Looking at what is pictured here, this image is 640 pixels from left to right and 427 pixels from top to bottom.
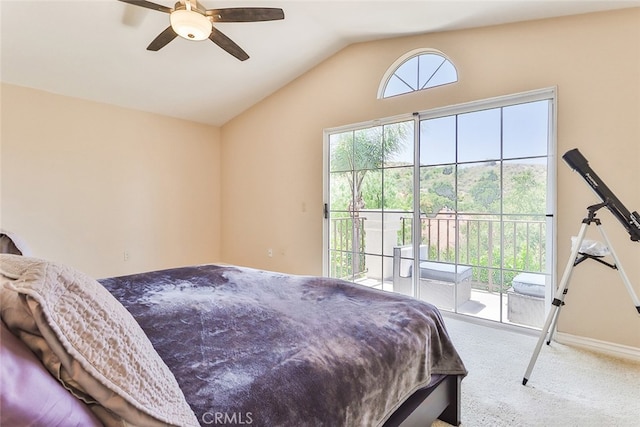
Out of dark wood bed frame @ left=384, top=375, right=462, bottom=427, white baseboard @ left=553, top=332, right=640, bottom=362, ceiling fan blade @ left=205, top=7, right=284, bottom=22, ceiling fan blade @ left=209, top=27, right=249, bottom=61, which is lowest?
white baseboard @ left=553, top=332, right=640, bottom=362

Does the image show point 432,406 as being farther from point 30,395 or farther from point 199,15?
point 199,15

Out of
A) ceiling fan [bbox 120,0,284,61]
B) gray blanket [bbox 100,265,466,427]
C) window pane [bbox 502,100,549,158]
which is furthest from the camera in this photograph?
window pane [bbox 502,100,549,158]

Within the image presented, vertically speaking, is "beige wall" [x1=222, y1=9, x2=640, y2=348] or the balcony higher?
"beige wall" [x1=222, y1=9, x2=640, y2=348]

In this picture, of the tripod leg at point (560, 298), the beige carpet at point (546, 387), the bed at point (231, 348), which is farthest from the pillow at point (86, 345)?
the tripod leg at point (560, 298)

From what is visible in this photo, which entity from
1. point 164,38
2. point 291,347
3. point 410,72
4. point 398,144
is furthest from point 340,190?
point 291,347

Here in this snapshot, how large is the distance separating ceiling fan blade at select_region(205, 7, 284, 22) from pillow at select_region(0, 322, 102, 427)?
7.02 feet

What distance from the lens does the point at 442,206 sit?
10.1 feet

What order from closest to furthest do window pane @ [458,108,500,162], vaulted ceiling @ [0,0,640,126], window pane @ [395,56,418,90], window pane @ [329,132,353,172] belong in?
vaulted ceiling @ [0,0,640,126] → window pane @ [458,108,500,162] → window pane @ [395,56,418,90] → window pane @ [329,132,353,172]

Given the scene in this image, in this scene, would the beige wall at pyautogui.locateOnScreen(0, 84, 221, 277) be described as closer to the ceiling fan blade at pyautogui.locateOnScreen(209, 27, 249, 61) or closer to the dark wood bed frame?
the ceiling fan blade at pyautogui.locateOnScreen(209, 27, 249, 61)

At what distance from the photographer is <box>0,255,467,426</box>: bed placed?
1.90ft

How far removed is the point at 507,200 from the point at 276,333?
8.14ft

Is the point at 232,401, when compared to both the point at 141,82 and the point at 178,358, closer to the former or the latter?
the point at 178,358

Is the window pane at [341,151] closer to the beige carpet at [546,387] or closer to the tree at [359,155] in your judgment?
the tree at [359,155]

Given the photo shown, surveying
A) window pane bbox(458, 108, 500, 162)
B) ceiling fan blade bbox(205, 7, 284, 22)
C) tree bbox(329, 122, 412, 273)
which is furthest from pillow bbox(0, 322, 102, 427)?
tree bbox(329, 122, 412, 273)
